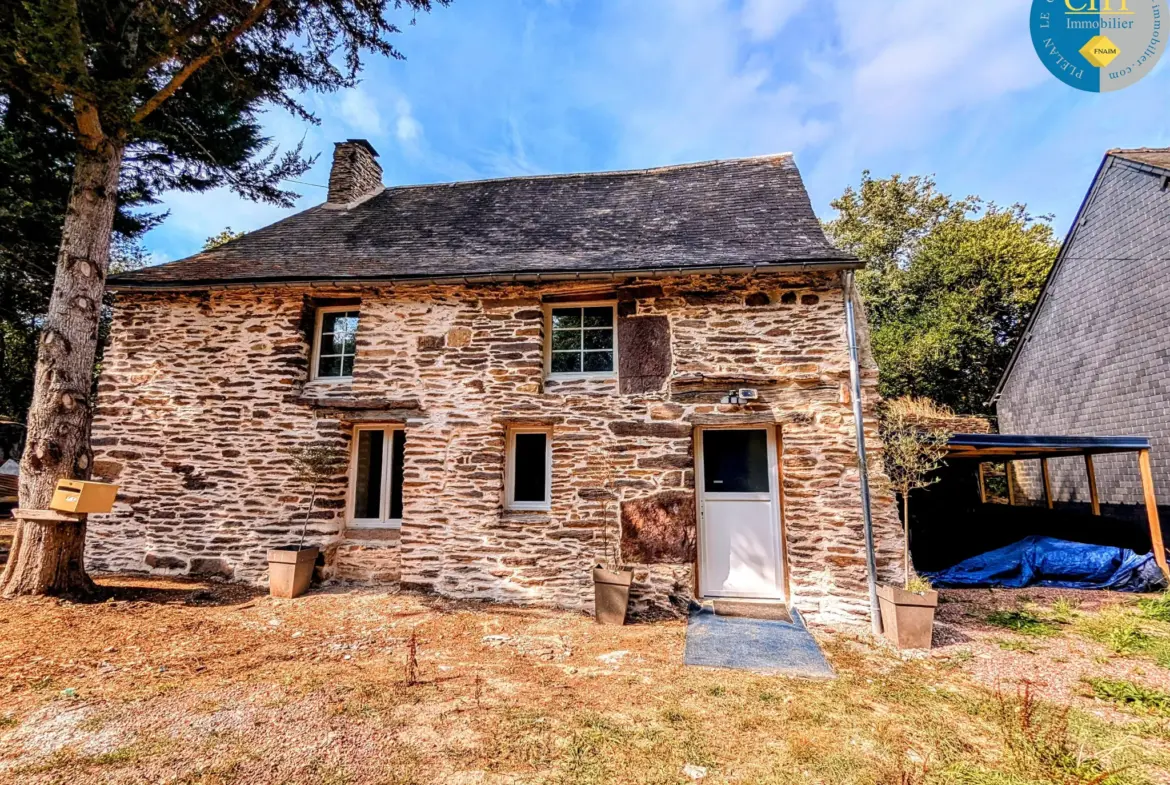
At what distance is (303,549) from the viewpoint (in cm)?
619

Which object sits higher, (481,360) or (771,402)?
(481,360)

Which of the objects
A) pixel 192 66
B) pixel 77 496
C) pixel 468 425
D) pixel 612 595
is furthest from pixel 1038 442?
pixel 192 66

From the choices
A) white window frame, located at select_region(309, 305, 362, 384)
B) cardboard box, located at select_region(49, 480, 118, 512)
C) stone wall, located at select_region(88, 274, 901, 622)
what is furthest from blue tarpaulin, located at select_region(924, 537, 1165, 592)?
cardboard box, located at select_region(49, 480, 118, 512)

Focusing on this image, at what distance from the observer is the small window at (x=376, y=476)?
677 centimetres

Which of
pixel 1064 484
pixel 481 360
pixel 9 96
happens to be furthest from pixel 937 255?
pixel 9 96

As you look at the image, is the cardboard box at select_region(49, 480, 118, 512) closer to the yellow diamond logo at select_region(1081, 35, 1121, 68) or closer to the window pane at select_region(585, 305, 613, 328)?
the window pane at select_region(585, 305, 613, 328)

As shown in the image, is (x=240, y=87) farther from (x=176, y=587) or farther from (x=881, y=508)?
(x=881, y=508)

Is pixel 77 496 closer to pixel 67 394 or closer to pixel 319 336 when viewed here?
pixel 67 394

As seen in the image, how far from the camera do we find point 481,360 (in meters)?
6.52

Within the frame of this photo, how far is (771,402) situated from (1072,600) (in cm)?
483

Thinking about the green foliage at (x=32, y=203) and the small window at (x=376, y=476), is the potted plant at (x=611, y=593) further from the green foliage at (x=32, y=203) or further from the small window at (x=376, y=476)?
the green foliage at (x=32, y=203)

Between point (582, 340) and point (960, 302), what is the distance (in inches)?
615

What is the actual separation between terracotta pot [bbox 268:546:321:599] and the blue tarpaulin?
8643mm

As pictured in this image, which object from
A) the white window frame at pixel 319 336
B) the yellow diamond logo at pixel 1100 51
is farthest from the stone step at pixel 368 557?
the yellow diamond logo at pixel 1100 51
